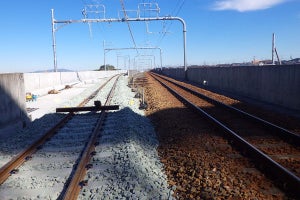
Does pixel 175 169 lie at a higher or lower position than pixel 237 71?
lower

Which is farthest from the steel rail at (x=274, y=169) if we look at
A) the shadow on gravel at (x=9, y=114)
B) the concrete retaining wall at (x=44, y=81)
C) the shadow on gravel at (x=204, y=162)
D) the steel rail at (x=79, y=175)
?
the concrete retaining wall at (x=44, y=81)

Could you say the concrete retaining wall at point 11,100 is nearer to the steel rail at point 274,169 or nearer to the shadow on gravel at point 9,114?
the shadow on gravel at point 9,114

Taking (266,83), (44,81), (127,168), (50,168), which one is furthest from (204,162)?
(44,81)

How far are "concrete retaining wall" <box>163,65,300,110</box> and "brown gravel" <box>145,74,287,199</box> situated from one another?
224 inches

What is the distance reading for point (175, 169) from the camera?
24.1 feet

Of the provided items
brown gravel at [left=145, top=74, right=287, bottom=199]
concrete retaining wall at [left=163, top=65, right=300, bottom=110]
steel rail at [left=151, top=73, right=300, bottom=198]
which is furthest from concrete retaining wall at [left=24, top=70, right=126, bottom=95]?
steel rail at [left=151, top=73, right=300, bottom=198]

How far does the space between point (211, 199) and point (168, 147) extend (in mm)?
3675

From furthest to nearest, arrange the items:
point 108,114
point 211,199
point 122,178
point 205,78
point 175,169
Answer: point 205,78 < point 108,114 < point 175,169 < point 122,178 < point 211,199

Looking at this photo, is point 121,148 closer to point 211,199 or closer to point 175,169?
point 175,169

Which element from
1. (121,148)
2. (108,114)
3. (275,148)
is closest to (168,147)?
(121,148)

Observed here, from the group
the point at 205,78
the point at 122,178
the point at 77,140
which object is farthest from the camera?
the point at 205,78

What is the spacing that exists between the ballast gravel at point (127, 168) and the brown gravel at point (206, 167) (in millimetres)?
269

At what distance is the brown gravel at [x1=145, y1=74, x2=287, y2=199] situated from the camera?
19.4ft

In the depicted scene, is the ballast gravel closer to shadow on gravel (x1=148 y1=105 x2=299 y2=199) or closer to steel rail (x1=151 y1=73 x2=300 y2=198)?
shadow on gravel (x1=148 y1=105 x2=299 y2=199)
